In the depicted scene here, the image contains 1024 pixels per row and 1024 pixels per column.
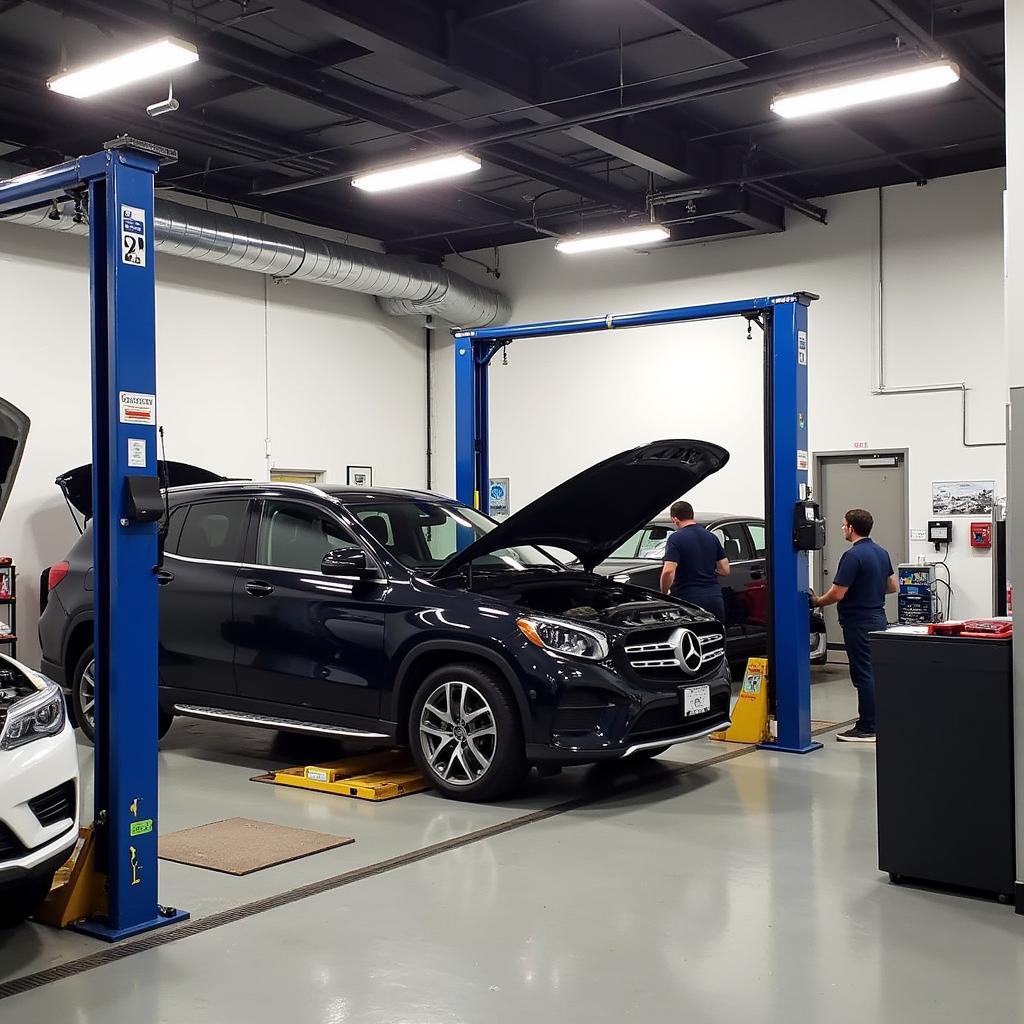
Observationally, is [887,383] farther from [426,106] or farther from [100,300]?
[100,300]

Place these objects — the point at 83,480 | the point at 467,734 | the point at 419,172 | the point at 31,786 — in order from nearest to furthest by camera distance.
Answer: the point at 31,786 → the point at 467,734 → the point at 419,172 → the point at 83,480

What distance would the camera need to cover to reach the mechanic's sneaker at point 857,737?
8040 millimetres

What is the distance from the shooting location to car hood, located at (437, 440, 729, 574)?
6.23m

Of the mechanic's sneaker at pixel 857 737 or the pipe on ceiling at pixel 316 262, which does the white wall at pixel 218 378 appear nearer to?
the pipe on ceiling at pixel 316 262

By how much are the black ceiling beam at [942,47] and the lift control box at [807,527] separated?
3.32m

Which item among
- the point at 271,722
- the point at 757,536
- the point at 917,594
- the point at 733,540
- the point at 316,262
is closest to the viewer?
the point at 271,722

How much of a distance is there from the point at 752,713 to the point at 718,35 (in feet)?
16.6

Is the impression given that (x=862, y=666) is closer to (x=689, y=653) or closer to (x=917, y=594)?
(x=689, y=653)

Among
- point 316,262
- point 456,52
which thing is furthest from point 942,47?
point 316,262

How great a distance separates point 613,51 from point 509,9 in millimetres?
1225

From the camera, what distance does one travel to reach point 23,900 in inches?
164

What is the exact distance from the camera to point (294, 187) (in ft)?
39.7

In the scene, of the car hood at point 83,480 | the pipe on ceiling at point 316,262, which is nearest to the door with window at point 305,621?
the car hood at point 83,480

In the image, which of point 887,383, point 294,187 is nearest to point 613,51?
point 294,187
